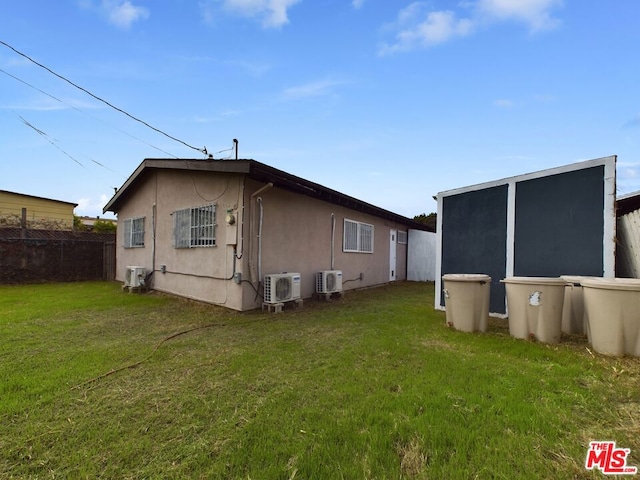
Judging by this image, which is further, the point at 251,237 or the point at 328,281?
the point at 328,281

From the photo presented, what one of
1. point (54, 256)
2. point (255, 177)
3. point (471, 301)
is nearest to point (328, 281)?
point (255, 177)

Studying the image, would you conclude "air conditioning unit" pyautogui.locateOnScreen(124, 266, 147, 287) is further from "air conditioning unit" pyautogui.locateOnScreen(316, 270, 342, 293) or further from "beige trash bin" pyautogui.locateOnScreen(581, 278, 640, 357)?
"beige trash bin" pyautogui.locateOnScreen(581, 278, 640, 357)

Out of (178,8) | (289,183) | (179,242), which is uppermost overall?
(178,8)

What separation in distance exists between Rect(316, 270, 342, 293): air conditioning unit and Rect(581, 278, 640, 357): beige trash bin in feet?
17.0

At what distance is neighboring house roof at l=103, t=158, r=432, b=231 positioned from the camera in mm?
5691

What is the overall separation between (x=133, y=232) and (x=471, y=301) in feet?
32.8

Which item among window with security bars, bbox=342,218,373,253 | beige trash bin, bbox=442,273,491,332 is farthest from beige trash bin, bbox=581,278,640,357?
window with security bars, bbox=342,218,373,253

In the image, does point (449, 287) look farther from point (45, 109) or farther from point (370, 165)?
point (45, 109)

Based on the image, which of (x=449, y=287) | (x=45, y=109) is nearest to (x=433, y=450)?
(x=449, y=287)

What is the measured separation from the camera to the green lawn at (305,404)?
5.72ft

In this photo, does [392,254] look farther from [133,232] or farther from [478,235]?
[133,232]

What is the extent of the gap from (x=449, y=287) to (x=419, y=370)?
7.11 feet

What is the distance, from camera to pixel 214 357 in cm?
357

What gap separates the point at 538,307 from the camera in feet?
13.5
